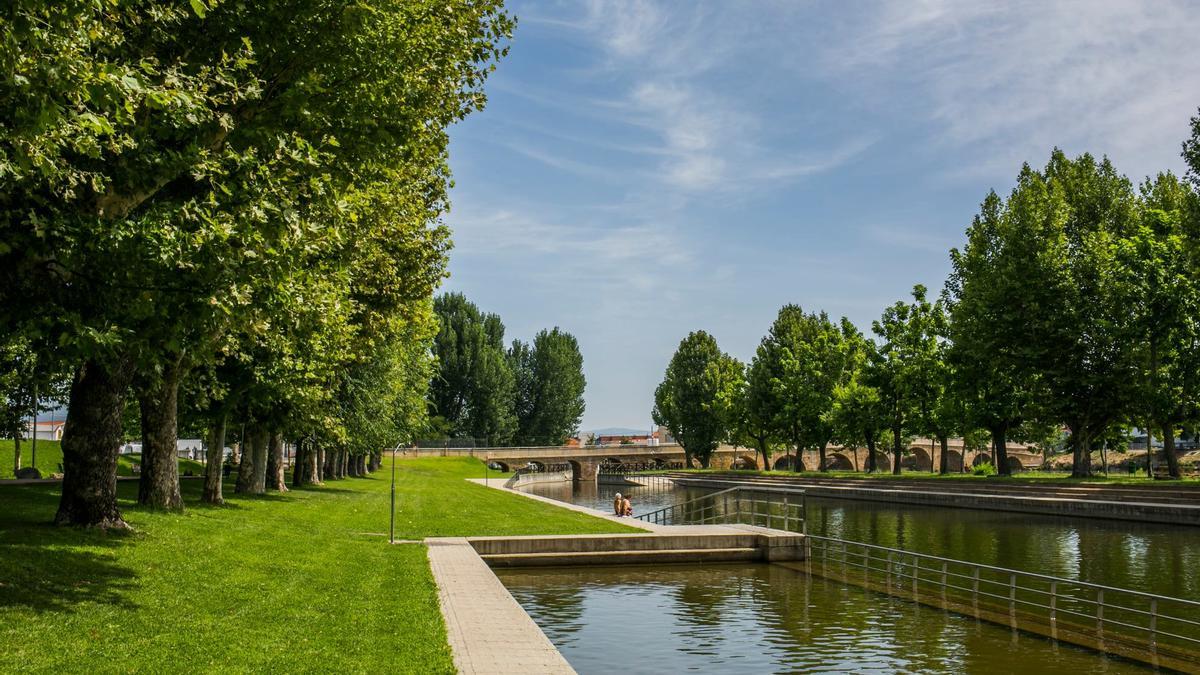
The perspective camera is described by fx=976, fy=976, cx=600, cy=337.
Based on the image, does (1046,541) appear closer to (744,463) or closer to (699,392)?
(699,392)

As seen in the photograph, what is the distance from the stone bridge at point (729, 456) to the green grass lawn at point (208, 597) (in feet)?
280

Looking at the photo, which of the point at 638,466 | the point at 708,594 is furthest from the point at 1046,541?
the point at 638,466

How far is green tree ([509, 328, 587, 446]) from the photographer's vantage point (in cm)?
12244

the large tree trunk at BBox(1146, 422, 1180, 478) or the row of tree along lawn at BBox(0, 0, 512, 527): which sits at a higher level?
the row of tree along lawn at BBox(0, 0, 512, 527)

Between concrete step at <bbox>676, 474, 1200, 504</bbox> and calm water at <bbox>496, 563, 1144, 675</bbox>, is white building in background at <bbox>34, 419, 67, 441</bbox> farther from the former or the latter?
calm water at <bbox>496, 563, 1144, 675</bbox>

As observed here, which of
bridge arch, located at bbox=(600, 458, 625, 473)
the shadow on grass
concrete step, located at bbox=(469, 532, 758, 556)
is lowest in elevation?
bridge arch, located at bbox=(600, 458, 625, 473)

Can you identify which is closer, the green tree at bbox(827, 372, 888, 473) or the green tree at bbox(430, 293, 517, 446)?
the green tree at bbox(827, 372, 888, 473)

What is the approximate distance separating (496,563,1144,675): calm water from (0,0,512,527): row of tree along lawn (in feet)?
25.7

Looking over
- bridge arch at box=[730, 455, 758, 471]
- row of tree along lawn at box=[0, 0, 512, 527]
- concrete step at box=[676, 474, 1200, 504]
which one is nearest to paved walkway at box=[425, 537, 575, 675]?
row of tree along lawn at box=[0, 0, 512, 527]

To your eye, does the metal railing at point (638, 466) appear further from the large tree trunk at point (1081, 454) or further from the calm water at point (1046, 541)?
the calm water at point (1046, 541)

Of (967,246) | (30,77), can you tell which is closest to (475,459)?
(967,246)

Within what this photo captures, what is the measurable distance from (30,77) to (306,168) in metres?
6.50

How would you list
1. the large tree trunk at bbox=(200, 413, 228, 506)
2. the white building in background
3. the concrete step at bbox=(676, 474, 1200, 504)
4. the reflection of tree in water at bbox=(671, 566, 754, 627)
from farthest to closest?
the white building in background < the concrete step at bbox=(676, 474, 1200, 504) < the large tree trunk at bbox=(200, 413, 228, 506) < the reflection of tree in water at bbox=(671, 566, 754, 627)

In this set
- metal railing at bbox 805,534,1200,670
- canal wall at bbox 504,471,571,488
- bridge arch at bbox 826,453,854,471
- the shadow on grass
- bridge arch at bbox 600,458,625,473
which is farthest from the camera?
bridge arch at bbox 600,458,625,473
